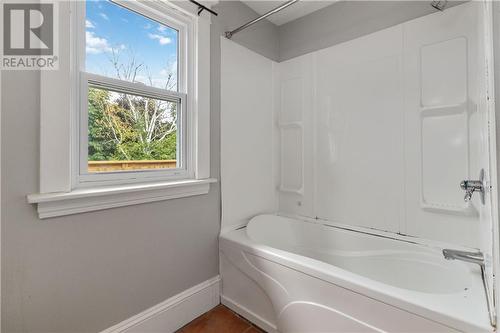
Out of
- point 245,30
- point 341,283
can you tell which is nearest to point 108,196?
point 341,283

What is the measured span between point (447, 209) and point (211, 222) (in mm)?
1651

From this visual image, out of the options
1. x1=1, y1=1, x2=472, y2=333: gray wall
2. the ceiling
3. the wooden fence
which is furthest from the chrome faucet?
the ceiling

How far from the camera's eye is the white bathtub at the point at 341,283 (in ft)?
→ 3.29

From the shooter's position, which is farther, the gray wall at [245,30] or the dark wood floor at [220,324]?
the gray wall at [245,30]

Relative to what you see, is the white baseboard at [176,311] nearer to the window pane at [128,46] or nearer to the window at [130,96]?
the window at [130,96]

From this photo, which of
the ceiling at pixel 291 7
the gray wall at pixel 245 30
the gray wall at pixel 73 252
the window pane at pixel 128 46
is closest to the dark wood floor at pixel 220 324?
the gray wall at pixel 73 252

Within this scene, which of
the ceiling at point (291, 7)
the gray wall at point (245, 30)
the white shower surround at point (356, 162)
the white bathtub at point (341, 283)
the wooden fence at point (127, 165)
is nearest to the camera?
the white bathtub at point (341, 283)

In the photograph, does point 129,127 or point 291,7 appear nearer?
point 129,127

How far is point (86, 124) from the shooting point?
4.25 ft

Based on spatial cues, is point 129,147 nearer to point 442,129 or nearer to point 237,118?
point 237,118

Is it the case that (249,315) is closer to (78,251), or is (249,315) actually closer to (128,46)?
(78,251)

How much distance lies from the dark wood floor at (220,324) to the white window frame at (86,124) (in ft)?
3.01

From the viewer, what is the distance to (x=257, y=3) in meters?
2.10

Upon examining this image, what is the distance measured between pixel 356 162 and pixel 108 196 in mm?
1801
